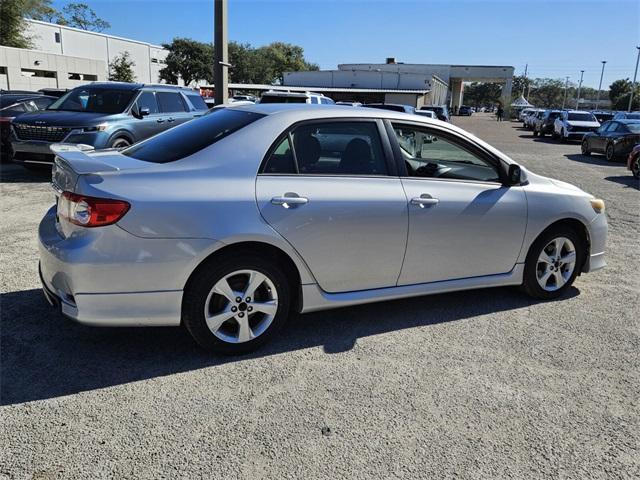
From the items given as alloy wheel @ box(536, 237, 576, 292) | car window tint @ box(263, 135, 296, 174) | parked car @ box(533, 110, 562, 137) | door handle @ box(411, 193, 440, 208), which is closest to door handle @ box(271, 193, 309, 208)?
car window tint @ box(263, 135, 296, 174)

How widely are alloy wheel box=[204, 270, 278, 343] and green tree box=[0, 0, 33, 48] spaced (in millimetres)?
55587

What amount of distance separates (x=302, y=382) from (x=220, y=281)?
82 cm

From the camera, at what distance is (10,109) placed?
465 inches

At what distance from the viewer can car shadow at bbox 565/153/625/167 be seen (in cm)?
1868

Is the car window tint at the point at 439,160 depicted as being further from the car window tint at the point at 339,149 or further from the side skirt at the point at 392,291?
the side skirt at the point at 392,291

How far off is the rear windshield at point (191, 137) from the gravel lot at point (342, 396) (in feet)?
4.27

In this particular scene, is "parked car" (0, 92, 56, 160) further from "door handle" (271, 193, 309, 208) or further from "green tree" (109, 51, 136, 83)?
"green tree" (109, 51, 136, 83)

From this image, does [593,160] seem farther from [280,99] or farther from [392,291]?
[392,291]

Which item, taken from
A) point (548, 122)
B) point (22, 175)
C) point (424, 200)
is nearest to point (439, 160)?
point (424, 200)

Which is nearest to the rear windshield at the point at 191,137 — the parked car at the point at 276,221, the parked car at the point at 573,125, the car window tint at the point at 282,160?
the parked car at the point at 276,221

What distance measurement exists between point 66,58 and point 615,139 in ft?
165

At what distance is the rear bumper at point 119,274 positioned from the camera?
3.14 metres

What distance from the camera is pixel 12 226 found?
21.8 feet

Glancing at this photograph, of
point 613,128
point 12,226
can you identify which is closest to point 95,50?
point 613,128
